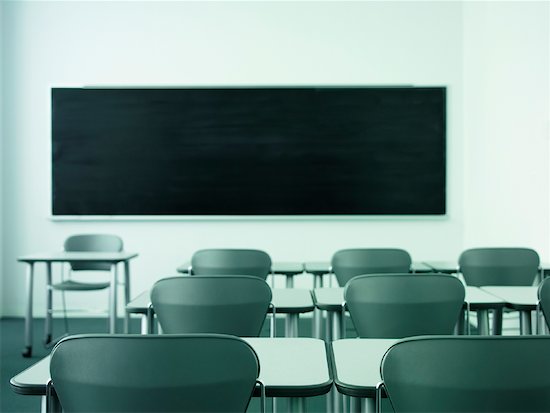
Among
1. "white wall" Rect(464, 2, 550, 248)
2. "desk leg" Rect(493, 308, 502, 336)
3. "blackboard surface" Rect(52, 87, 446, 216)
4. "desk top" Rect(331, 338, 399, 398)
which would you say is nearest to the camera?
"desk top" Rect(331, 338, 399, 398)

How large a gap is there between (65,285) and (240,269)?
2.03 meters

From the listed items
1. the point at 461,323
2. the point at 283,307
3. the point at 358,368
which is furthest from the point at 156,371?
the point at 461,323

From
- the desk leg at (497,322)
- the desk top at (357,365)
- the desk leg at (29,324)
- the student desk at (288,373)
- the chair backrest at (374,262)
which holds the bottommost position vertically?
the desk leg at (29,324)

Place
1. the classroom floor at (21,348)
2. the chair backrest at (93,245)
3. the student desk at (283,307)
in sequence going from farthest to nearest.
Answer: the chair backrest at (93,245), the classroom floor at (21,348), the student desk at (283,307)

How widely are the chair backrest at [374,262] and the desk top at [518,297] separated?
696 mm

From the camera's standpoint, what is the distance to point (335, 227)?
19.8ft

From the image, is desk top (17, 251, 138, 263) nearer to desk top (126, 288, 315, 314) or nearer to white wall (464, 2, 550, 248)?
desk top (126, 288, 315, 314)

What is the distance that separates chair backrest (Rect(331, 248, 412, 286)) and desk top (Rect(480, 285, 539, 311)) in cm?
70

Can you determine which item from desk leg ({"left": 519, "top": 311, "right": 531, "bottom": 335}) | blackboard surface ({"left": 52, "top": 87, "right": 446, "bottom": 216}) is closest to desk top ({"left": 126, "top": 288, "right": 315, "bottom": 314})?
desk leg ({"left": 519, "top": 311, "right": 531, "bottom": 335})

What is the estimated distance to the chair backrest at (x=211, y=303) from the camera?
2.46 metres

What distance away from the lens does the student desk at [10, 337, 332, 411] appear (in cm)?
153

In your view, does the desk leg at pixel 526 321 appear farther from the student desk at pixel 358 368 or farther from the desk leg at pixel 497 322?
the student desk at pixel 358 368

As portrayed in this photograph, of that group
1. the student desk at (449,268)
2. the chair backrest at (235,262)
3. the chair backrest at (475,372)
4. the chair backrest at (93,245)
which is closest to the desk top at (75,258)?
the chair backrest at (93,245)

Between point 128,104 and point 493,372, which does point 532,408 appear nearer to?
point 493,372
